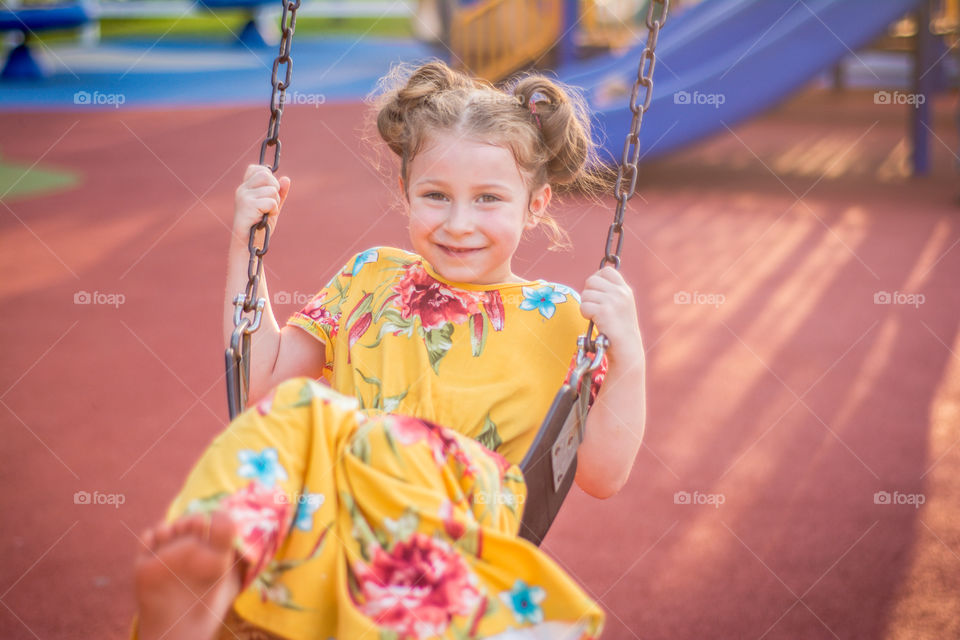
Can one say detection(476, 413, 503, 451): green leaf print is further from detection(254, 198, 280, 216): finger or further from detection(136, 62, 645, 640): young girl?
detection(254, 198, 280, 216): finger

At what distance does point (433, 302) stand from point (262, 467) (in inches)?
21.0

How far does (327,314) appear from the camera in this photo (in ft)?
5.25

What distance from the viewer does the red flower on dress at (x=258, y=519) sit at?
101 cm

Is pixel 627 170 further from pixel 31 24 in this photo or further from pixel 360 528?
pixel 31 24

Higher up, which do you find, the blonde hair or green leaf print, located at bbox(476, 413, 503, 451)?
the blonde hair

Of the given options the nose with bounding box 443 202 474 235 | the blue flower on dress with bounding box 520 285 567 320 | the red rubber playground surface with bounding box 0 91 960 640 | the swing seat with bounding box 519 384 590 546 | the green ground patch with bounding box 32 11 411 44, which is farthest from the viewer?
the green ground patch with bounding box 32 11 411 44

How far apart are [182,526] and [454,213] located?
0.65 meters

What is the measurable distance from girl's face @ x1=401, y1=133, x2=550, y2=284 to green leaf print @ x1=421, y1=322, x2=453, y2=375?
9 cm

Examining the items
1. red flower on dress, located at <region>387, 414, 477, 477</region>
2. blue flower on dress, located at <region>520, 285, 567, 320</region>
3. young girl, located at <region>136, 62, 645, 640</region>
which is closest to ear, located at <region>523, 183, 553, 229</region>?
young girl, located at <region>136, 62, 645, 640</region>

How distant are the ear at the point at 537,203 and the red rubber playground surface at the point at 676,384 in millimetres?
346

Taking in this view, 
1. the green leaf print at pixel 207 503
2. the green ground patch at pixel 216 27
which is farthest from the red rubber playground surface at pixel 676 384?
the green ground patch at pixel 216 27

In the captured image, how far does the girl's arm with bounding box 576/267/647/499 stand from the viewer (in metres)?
1.33

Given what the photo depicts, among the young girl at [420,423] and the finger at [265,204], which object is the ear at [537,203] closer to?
the young girl at [420,423]

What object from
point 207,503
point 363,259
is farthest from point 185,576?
point 363,259
